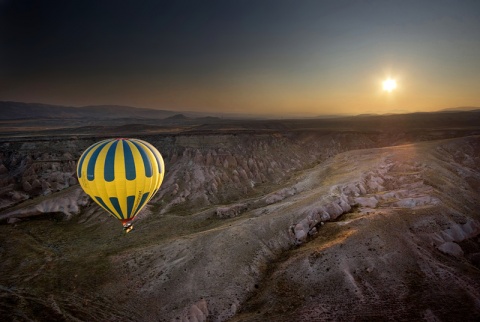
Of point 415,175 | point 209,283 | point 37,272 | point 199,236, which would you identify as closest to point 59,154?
point 37,272

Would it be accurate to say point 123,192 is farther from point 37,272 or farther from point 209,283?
point 37,272

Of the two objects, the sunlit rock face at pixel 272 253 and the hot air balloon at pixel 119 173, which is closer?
the sunlit rock face at pixel 272 253

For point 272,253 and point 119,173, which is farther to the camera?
point 272,253

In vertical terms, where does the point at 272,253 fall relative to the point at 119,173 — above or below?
below

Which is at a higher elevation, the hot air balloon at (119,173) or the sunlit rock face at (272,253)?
the hot air balloon at (119,173)
